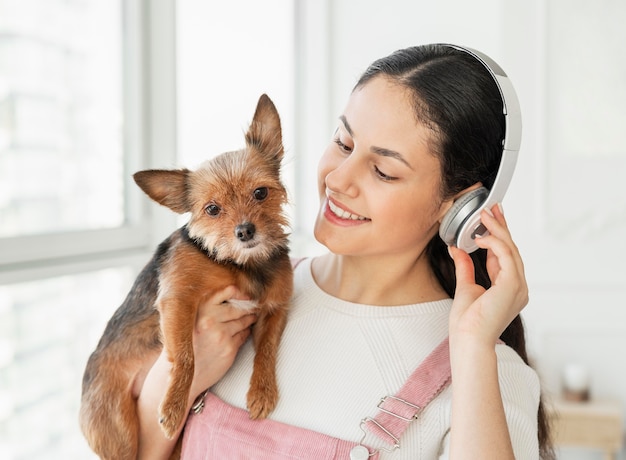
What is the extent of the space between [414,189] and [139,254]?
4.62ft

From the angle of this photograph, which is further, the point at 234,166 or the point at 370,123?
the point at 234,166

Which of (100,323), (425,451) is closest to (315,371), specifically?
(425,451)

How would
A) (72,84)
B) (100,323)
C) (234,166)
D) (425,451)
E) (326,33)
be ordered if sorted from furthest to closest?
(326,33) → (100,323) → (72,84) → (234,166) → (425,451)

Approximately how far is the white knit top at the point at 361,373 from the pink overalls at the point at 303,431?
32 mm

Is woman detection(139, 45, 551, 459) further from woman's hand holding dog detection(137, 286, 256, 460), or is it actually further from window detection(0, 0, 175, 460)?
window detection(0, 0, 175, 460)

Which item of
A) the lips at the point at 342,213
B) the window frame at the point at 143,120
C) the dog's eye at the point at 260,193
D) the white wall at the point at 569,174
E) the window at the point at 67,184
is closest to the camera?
the lips at the point at 342,213

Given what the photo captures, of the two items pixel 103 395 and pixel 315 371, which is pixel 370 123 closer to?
pixel 315 371

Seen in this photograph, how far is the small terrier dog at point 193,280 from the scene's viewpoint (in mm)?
1563

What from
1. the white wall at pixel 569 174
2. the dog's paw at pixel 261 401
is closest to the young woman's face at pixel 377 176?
the dog's paw at pixel 261 401

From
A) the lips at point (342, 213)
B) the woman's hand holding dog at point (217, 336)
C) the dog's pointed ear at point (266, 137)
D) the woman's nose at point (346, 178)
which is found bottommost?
the woman's hand holding dog at point (217, 336)

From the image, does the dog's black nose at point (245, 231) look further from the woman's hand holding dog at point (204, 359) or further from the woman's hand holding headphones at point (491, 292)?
the woman's hand holding headphones at point (491, 292)

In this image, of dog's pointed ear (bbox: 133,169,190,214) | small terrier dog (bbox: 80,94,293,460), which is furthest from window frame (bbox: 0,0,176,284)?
dog's pointed ear (bbox: 133,169,190,214)

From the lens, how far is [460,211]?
5.05ft

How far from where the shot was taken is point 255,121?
177cm
